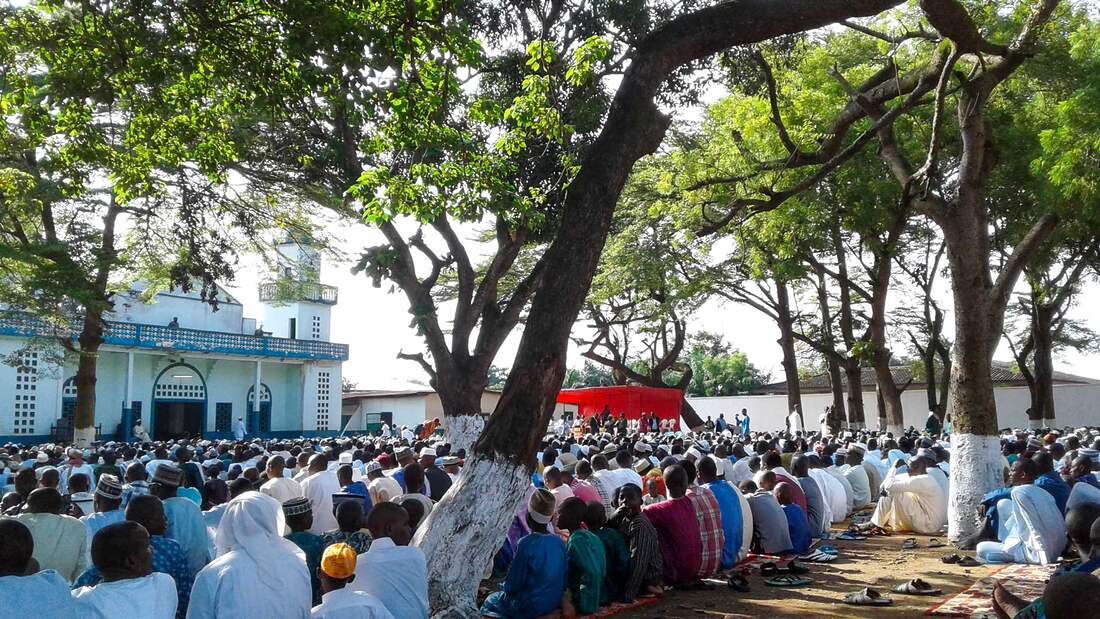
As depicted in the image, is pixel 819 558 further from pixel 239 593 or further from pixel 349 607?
pixel 239 593

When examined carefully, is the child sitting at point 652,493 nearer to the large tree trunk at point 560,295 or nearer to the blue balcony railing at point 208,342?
the large tree trunk at point 560,295

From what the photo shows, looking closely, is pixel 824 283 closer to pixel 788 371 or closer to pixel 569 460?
pixel 788 371

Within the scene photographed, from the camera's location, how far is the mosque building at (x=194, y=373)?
28391mm

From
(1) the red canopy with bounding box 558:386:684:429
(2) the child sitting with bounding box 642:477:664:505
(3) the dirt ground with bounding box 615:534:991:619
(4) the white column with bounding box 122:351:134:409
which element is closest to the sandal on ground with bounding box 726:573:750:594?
(3) the dirt ground with bounding box 615:534:991:619

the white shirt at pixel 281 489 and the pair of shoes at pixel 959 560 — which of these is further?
the pair of shoes at pixel 959 560

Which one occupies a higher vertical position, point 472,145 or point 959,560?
point 472,145

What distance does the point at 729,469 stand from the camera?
449 inches

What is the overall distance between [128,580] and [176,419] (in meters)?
32.8

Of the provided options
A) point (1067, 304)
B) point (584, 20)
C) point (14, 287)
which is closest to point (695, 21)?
point (584, 20)

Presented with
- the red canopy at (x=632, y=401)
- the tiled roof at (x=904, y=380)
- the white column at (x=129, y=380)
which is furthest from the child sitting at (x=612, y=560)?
the tiled roof at (x=904, y=380)

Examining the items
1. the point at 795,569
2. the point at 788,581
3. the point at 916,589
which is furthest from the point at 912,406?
the point at 916,589

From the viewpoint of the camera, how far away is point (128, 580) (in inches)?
147

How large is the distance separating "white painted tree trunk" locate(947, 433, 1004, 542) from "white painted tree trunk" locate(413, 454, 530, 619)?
5442 mm

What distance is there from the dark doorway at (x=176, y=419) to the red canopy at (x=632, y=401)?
14.5m
